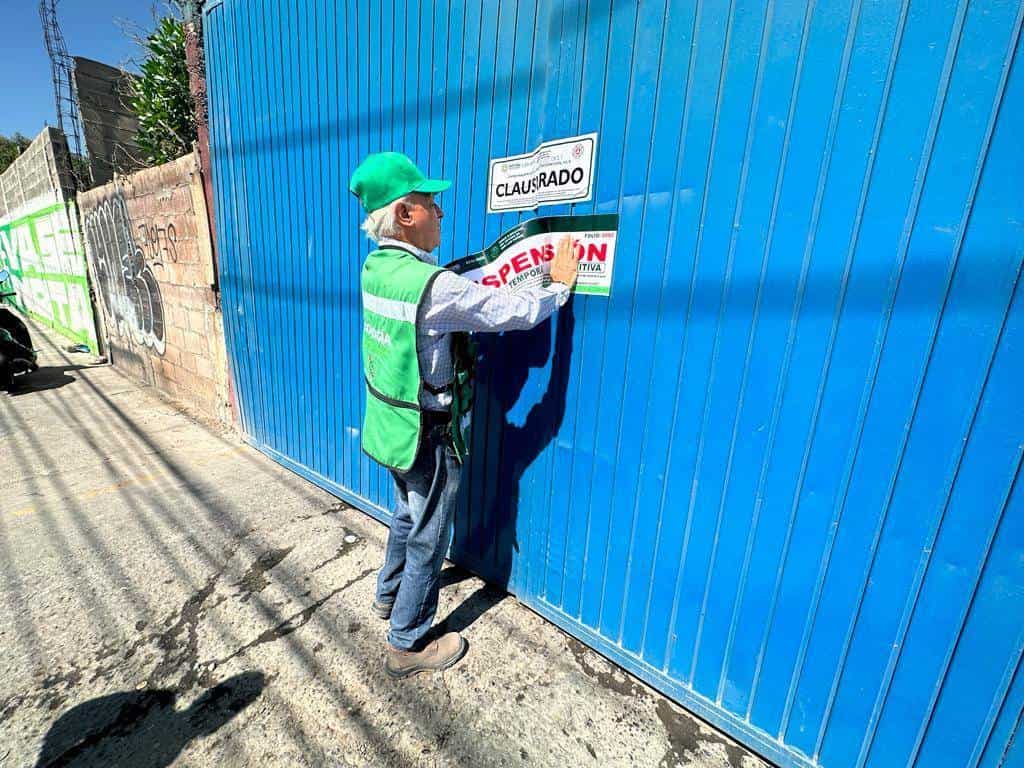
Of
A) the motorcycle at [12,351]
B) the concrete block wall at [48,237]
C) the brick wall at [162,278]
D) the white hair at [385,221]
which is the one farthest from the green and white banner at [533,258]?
the concrete block wall at [48,237]

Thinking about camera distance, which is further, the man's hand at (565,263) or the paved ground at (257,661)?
the man's hand at (565,263)

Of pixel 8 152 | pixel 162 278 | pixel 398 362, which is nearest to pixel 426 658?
pixel 398 362

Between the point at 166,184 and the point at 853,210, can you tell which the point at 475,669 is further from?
the point at 166,184

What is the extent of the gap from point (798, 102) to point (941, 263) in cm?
58

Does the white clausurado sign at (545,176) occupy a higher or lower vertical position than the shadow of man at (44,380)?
higher

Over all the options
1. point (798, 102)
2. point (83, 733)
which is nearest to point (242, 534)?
point (83, 733)

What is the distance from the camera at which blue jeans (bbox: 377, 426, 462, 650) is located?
6.01ft

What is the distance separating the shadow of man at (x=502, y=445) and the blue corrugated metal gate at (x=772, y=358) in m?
0.02

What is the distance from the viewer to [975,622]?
128 cm

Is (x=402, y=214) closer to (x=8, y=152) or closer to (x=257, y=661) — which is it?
Result: (x=257, y=661)

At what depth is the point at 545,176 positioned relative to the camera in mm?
1896

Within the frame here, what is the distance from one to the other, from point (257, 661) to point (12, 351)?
6.55 m

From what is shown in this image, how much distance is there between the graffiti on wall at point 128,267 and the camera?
17.0 feet

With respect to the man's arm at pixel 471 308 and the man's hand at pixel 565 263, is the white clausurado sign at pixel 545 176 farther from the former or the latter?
the man's arm at pixel 471 308
